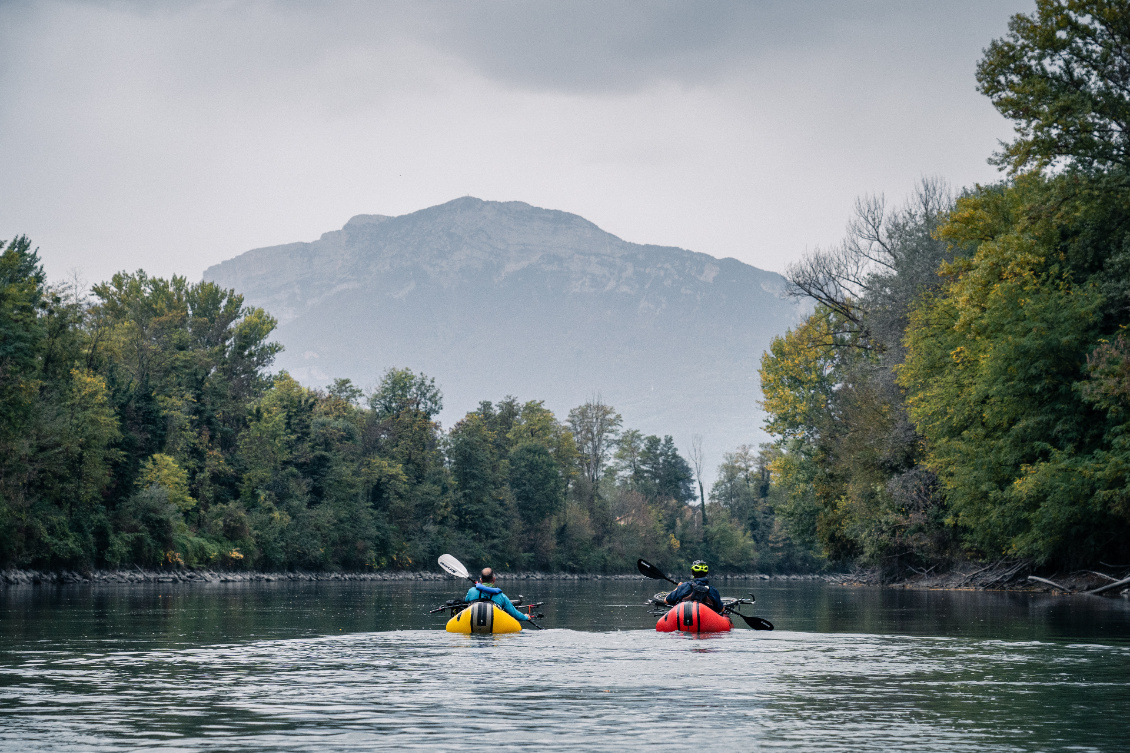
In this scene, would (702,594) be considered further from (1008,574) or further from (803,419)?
(803,419)

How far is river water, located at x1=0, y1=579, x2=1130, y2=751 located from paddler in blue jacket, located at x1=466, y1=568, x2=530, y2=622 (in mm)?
865

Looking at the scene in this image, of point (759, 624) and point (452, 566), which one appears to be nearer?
point (759, 624)

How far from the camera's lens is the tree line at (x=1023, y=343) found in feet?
111

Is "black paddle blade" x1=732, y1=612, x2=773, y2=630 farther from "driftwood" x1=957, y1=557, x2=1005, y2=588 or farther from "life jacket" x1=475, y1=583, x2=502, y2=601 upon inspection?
"driftwood" x1=957, y1=557, x2=1005, y2=588

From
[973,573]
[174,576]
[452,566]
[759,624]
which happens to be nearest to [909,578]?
[973,573]

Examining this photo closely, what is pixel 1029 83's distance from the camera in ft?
110

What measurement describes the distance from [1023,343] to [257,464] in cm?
6606

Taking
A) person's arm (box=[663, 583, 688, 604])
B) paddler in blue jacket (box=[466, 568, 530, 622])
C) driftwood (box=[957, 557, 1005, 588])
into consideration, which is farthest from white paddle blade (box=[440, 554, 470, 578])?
driftwood (box=[957, 557, 1005, 588])

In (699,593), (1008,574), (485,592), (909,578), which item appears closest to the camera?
(485,592)

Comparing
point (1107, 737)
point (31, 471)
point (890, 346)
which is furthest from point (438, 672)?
point (31, 471)

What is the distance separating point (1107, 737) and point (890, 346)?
147 ft

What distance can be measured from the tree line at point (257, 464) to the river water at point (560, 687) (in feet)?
109

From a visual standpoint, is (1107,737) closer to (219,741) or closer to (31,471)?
(219,741)

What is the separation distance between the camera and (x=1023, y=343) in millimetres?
37625
